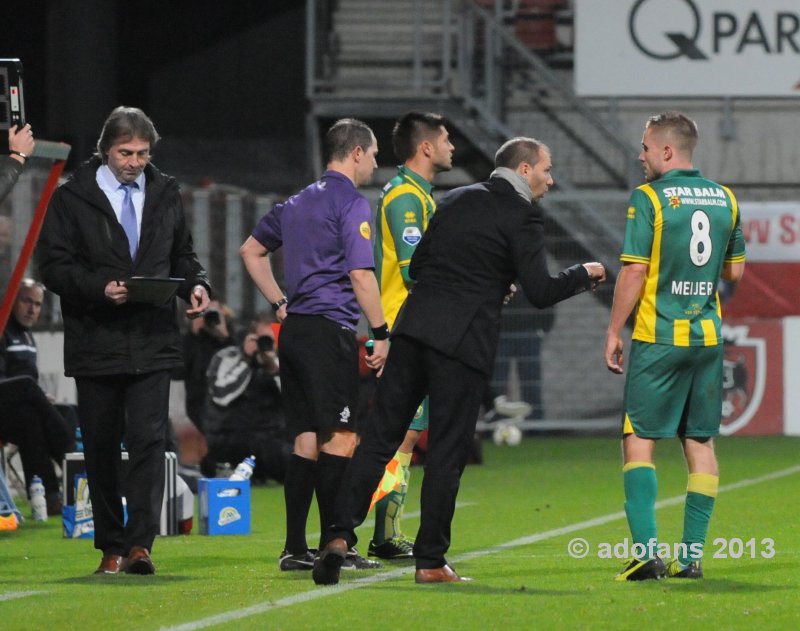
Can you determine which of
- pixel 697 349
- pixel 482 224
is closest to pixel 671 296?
pixel 697 349

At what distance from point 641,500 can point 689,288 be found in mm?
871

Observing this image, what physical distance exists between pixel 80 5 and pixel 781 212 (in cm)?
974

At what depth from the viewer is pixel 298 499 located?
7.71 metres

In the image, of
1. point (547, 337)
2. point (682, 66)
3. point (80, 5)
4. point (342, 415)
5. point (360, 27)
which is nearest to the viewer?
point (342, 415)

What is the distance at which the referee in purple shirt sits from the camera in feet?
24.9

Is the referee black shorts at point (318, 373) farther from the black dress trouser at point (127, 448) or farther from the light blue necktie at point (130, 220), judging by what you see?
the light blue necktie at point (130, 220)

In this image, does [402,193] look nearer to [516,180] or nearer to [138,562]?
[516,180]

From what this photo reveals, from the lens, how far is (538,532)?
379 inches

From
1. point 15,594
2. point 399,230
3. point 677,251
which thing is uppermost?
point 399,230

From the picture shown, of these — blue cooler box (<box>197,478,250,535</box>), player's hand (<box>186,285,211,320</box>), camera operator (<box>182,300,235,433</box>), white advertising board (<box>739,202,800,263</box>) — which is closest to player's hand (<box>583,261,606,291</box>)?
player's hand (<box>186,285,211,320</box>)

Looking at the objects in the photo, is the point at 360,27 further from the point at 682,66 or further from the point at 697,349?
the point at 697,349

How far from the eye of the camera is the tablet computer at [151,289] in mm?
7312

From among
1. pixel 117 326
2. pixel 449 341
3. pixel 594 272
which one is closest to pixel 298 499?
pixel 117 326

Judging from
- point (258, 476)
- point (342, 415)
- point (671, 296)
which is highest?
point (671, 296)
